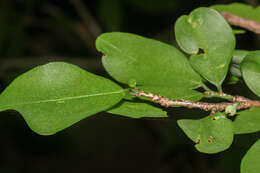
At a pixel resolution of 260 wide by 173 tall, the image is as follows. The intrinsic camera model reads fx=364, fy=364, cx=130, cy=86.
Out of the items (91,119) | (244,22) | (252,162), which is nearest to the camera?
(252,162)

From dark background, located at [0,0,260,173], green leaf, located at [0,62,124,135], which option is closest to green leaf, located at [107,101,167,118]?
green leaf, located at [0,62,124,135]

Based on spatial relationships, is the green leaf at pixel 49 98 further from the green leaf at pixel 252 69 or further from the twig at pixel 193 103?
the green leaf at pixel 252 69

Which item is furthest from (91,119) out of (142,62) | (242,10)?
(142,62)

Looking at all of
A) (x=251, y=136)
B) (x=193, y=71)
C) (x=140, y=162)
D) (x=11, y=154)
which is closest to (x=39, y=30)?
(x=11, y=154)

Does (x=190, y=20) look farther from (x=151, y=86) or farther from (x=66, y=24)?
(x=66, y=24)

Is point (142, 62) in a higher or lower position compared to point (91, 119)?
higher

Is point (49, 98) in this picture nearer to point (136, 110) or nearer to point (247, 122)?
point (136, 110)

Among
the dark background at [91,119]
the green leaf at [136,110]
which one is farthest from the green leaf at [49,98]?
the dark background at [91,119]

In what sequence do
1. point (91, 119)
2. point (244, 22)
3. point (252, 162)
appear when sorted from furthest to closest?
1. point (91, 119)
2. point (244, 22)
3. point (252, 162)
